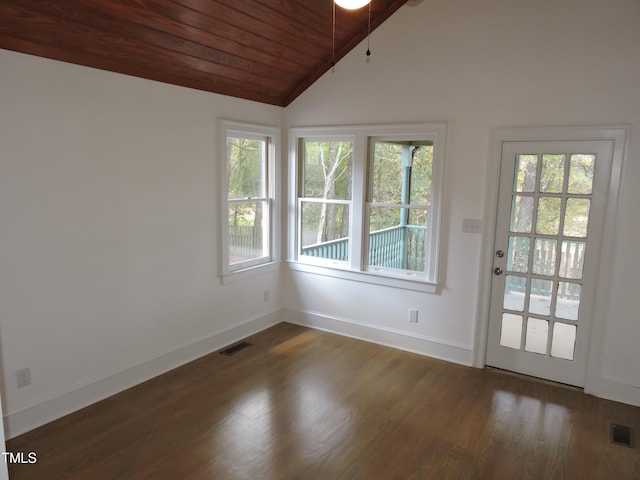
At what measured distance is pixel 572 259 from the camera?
3.50 metres

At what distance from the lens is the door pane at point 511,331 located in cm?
376

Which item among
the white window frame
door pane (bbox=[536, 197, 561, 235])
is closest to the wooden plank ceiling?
the white window frame

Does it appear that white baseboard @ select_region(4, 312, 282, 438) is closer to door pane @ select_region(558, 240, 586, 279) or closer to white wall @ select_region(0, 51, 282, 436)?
white wall @ select_region(0, 51, 282, 436)

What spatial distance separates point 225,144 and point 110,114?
1.13 metres

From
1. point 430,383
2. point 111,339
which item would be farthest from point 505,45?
point 111,339

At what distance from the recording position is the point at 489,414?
3.17 meters

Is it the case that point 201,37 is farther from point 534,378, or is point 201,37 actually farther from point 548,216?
point 534,378

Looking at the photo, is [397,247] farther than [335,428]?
Yes

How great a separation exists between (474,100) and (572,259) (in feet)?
4.95

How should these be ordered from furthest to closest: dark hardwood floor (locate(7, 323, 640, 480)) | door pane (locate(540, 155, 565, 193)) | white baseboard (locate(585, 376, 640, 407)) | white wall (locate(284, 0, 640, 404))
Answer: door pane (locate(540, 155, 565, 193)), white baseboard (locate(585, 376, 640, 407)), white wall (locate(284, 0, 640, 404)), dark hardwood floor (locate(7, 323, 640, 480))

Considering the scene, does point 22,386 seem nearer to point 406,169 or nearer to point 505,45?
point 406,169

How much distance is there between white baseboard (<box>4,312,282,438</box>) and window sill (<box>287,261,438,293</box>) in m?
0.80

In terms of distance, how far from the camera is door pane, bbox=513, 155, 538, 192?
3555mm

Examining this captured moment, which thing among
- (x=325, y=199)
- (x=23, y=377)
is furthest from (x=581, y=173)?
(x=23, y=377)
